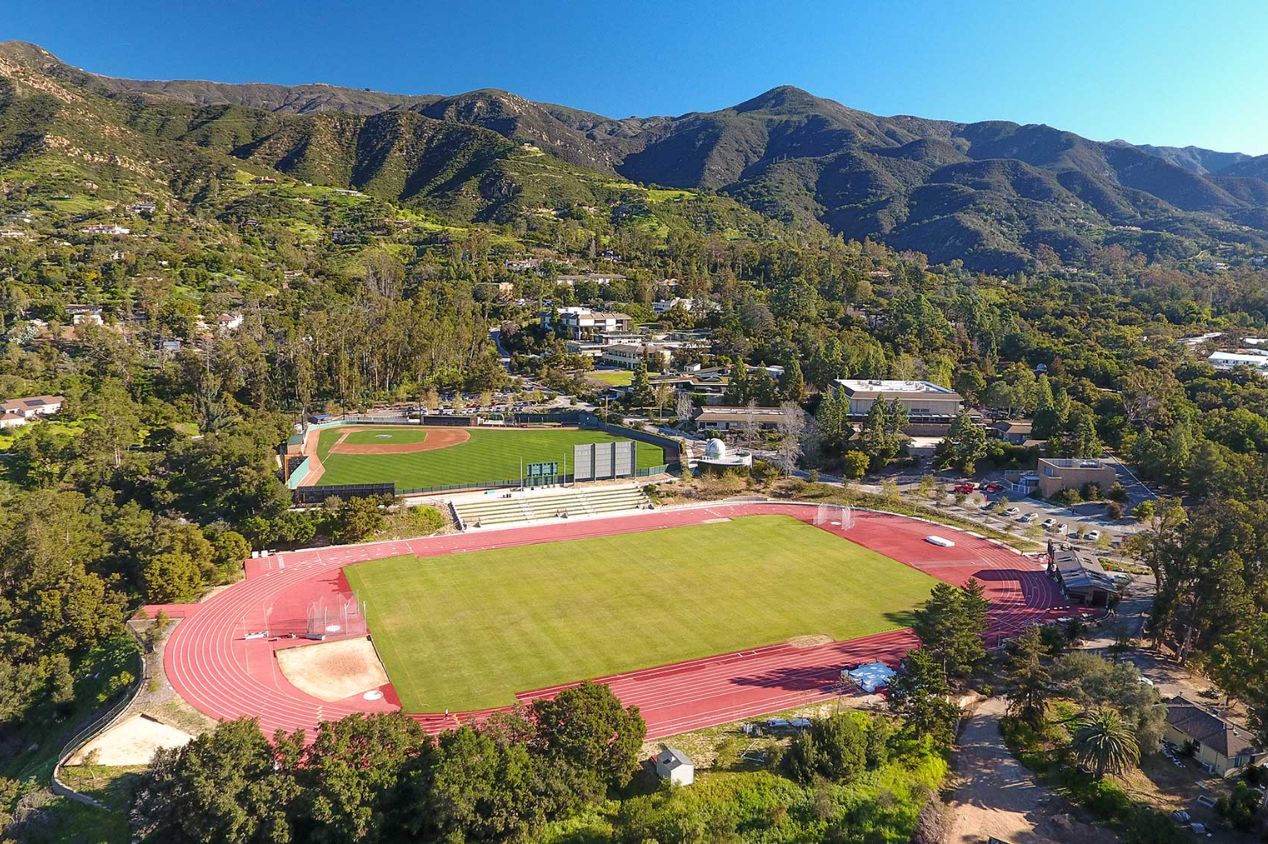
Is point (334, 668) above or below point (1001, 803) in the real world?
above

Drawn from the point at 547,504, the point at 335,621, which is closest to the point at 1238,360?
the point at 547,504

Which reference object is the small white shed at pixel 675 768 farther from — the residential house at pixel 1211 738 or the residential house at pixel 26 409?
the residential house at pixel 26 409

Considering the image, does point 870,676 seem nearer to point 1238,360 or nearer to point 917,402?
point 917,402

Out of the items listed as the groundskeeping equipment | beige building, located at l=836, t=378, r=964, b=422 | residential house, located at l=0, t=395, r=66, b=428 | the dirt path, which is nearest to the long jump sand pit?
the dirt path

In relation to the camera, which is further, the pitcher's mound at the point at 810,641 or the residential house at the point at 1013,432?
the residential house at the point at 1013,432

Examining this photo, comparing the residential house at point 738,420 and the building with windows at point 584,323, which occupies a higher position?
the building with windows at point 584,323

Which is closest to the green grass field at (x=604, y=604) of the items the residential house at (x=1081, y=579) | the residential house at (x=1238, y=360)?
the residential house at (x=1081, y=579)

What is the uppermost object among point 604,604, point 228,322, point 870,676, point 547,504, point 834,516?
point 228,322
